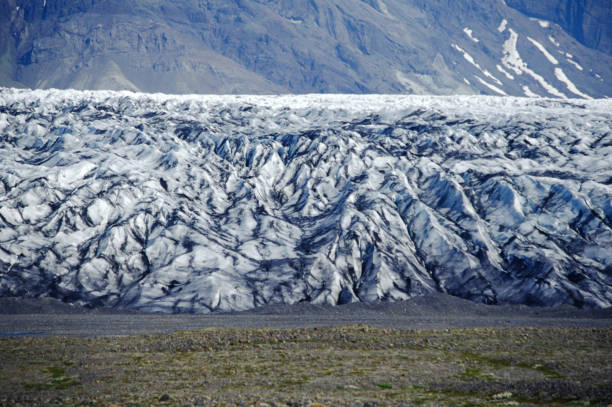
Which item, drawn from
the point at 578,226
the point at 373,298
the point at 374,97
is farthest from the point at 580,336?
the point at 374,97

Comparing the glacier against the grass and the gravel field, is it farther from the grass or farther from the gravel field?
the grass

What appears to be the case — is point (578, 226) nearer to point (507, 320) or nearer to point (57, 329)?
point (507, 320)

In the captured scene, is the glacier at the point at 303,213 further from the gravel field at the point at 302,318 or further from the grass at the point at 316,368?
the grass at the point at 316,368

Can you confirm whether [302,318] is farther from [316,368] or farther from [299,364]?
[316,368]

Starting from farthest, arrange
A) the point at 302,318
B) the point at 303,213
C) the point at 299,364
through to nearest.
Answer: the point at 303,213 < the point at 302,318 < the point at 299,364

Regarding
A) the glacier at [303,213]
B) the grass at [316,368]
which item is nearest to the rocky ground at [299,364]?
the grass at [316,368]

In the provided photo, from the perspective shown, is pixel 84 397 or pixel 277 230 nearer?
pixel 84 397

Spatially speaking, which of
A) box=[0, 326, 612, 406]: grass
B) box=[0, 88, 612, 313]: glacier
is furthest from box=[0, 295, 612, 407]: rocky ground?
box=[0, 88, 612, 313]: glacier

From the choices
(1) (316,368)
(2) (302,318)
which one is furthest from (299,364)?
(2) (302,318)
